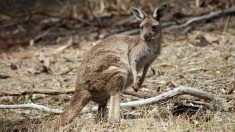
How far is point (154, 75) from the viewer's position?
8.10 metres

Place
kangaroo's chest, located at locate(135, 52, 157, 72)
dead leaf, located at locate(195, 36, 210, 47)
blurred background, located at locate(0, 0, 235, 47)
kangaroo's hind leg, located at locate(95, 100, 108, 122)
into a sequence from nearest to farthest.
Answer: kangaroo's hind leg, located at locate(95, 100, 108, 122), kangaroo's chest, located at locate(135, 52, 157, 72), dead leaf, located at locate(195, 36, 210, 47), blurred background, located at locate(0, 0, 235, 47)

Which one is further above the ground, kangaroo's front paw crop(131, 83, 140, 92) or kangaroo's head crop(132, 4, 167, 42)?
kangaroo's head crop(132, 4, 167, 42)

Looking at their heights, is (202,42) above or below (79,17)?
below

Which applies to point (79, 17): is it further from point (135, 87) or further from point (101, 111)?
point (101, 111)

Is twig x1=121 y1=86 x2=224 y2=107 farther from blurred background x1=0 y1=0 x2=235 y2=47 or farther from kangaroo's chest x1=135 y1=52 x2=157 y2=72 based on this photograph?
blurred background x1=0 y1=0 x2=235 y2=47

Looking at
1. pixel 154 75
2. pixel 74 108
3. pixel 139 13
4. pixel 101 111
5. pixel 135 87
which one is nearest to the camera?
pixel 74 108

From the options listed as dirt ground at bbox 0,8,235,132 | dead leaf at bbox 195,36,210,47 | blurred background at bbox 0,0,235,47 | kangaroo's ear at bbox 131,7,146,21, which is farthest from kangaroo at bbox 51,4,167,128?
blurred background at bbox 0,0,235,47

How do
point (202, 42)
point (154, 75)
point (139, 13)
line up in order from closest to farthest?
point (139, 13) < point (154, 75) < point (202, 42)

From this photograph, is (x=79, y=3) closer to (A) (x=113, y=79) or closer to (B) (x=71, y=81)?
(B) (x=71, y=81)

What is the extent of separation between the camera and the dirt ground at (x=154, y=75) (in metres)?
5.86

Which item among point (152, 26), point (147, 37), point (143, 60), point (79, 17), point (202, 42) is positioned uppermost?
point (79, 17)

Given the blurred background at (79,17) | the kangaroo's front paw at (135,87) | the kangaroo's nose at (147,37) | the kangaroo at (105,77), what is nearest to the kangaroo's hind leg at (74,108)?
the kangaroo at (105,77)

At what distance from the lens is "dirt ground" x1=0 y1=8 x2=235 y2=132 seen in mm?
5855

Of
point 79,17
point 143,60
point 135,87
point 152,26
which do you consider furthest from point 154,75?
point 79,17
